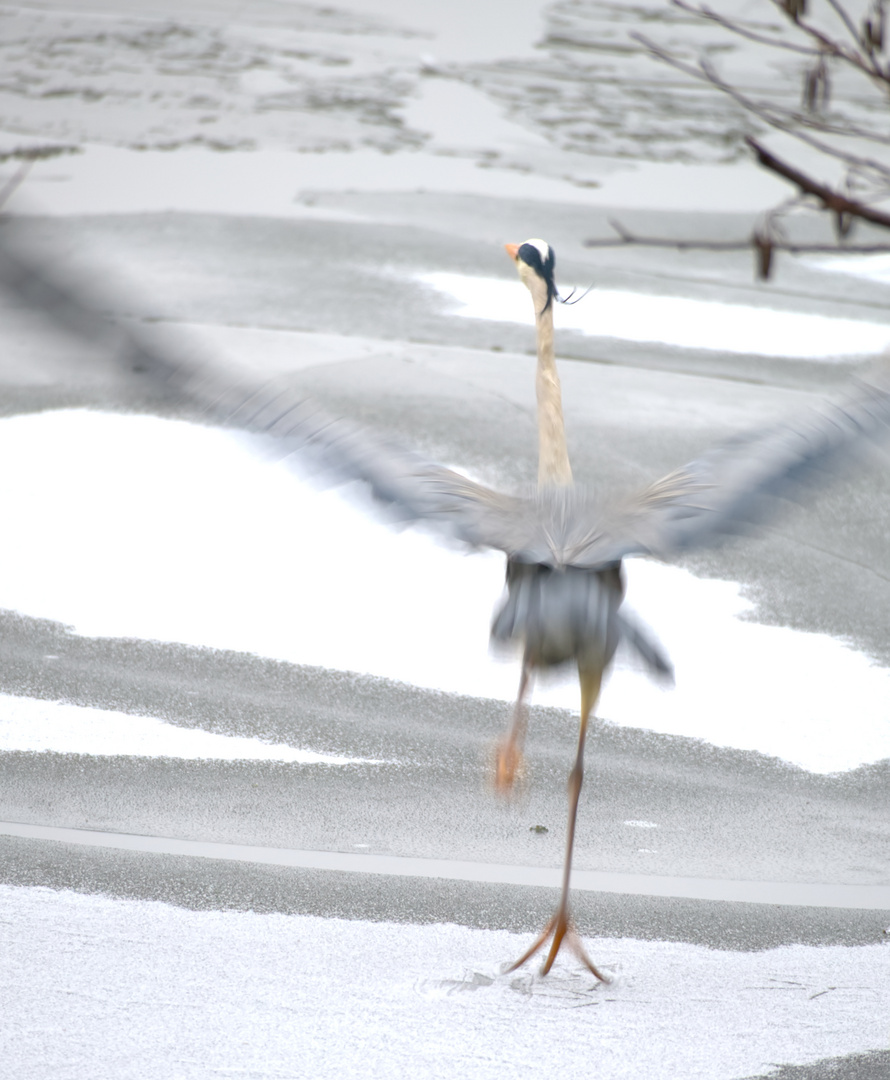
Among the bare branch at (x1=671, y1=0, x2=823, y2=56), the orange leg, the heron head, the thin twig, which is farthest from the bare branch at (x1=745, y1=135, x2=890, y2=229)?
the heron head

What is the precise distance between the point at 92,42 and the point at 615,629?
1418cm

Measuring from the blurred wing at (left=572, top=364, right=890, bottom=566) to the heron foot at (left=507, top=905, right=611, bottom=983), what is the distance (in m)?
1.05

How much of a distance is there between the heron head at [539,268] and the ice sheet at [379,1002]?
6.84ft

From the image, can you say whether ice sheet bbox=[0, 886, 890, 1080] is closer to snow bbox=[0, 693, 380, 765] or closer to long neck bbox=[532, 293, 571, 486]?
snow bbox=[0, 693, 380, 765]

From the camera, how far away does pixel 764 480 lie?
365cm

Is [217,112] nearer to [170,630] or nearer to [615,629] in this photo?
[170,630]

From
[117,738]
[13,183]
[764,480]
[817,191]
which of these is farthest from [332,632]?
[817,191]

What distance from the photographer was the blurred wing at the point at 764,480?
3.62 metres

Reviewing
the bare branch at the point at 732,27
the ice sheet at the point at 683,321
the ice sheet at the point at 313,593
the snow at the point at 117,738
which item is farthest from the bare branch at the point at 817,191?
the ice sheet at the point at 683,321

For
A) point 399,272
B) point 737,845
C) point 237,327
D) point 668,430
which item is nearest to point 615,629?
point 737,845

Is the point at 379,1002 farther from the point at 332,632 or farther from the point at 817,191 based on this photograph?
the point at 817,191

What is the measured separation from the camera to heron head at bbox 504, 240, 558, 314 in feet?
14.6

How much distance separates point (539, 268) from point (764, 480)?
1.25 metres

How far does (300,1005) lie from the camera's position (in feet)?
11.5
